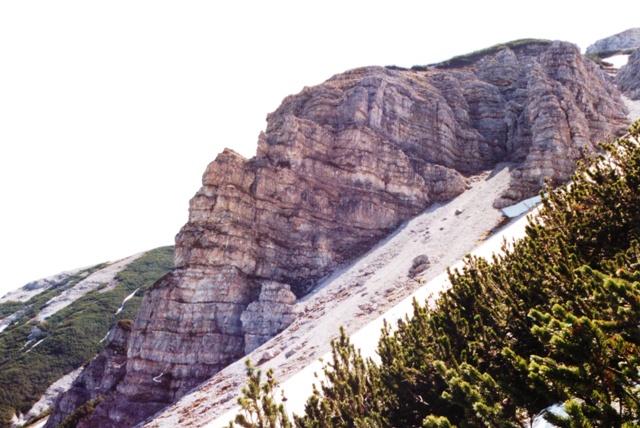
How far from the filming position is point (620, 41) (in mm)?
109188

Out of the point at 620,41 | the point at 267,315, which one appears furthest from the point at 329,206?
the point at 620,41

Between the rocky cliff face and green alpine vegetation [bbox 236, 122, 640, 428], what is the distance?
21.2 m

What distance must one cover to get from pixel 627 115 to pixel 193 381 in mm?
61116

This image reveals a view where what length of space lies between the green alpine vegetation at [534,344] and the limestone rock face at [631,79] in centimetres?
6262

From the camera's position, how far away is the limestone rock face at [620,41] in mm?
107188

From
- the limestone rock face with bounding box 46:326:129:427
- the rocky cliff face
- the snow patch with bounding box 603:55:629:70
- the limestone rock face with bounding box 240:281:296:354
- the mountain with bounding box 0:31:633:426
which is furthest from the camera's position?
the snow patch with bounding box 603:55:629:70

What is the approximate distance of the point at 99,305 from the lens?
2938 inches

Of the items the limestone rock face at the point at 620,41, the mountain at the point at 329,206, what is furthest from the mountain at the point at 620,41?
the mountain at the point at 329,206

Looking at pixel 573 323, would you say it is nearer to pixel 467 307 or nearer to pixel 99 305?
pixel 467 307

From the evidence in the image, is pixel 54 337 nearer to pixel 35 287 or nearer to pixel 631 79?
pixel 35 287

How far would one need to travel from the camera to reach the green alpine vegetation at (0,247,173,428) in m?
52.6

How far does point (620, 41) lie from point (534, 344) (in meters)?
142

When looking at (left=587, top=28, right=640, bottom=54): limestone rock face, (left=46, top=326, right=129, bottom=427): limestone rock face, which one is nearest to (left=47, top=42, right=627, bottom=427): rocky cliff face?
(left=46, top=326, right=129, bottom=427): limestone rock face

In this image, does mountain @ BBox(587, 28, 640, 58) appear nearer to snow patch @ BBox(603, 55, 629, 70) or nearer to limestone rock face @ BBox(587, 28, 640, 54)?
limestone rock face @ BBox(587, 28, 640, 54)
